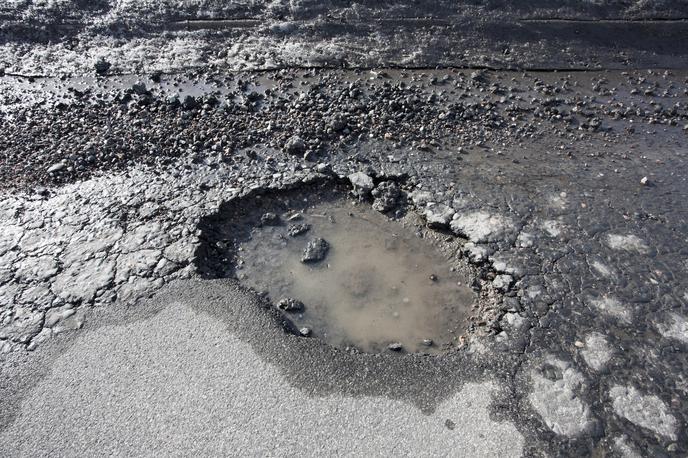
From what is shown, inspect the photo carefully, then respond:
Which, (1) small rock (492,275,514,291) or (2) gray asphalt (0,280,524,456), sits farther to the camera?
(1) small rock (492,275,514,291)

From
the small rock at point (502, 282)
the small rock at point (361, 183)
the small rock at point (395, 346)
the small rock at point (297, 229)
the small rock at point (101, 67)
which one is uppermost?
the small rock at point (101, 67)

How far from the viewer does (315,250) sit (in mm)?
4605

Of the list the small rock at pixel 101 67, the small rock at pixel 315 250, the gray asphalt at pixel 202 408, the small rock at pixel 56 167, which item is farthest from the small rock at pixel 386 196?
the small rock at pixel 101 67

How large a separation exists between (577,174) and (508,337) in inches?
89.9

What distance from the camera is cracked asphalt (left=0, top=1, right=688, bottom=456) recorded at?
3275mm

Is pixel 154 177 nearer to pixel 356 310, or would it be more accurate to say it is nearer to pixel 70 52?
pixel 356 310

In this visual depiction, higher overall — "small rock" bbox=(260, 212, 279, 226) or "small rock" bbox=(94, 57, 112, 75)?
"small rock" bbox=(94, 57, 112, 75)

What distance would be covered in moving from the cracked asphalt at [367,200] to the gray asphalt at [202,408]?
0.01 meters

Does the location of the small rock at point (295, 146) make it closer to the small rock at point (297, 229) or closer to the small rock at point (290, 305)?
the small rock at point (297, 229)

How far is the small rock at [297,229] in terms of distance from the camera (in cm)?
478

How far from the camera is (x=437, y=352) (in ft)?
12.6

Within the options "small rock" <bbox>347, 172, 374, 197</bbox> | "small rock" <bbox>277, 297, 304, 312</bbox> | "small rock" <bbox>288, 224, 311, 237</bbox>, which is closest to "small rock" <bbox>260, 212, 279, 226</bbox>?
"small rock" <bbox>288, 224, 311, 237</bbox>

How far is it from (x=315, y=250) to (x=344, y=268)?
1.05 ft

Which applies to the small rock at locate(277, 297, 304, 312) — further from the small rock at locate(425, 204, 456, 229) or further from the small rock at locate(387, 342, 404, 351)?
the small rock at locate(425, 204, 456, 229)
